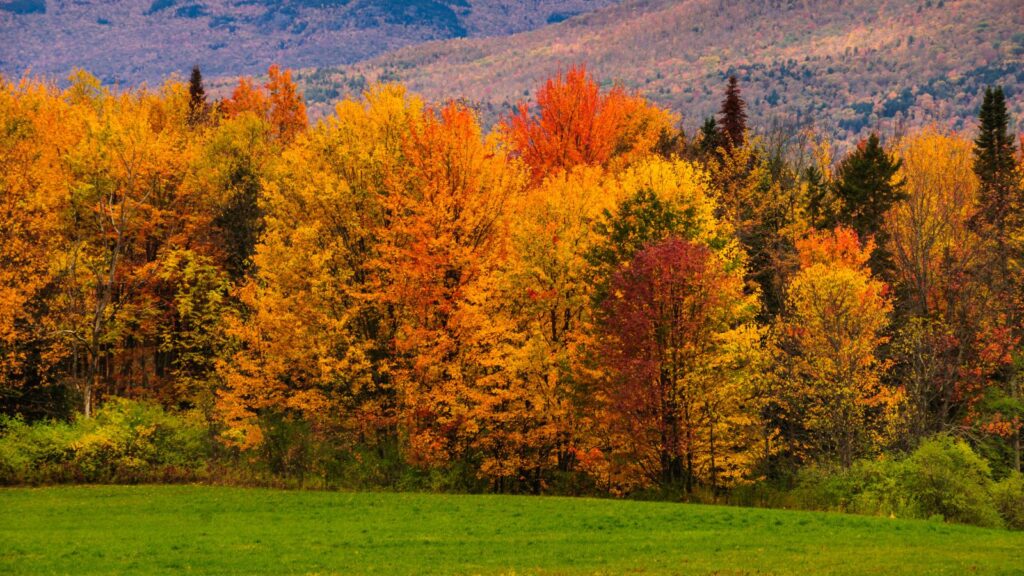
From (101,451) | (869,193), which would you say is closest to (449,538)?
(101,451)

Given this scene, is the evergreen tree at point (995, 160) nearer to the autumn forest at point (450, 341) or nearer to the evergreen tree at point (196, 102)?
the autumn forest at point (450, 341)

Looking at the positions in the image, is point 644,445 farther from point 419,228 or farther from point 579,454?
point 419,228

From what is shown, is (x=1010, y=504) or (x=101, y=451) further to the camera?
(x=101, y=451)

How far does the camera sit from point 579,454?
4406cm

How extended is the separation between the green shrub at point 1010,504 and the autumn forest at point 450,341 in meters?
0.20

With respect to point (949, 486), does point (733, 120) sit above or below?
above

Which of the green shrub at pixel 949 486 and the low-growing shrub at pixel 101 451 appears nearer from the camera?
the green shrub at pixel 949 486

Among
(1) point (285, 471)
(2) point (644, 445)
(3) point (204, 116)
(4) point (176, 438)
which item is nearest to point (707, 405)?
(2) point (644, 445)

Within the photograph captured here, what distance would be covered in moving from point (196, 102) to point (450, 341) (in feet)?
183

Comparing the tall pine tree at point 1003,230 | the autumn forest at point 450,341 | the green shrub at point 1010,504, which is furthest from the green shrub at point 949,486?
the tall pine tree at point 1003,230

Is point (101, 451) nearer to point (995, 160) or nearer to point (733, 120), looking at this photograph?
point (733, 120)

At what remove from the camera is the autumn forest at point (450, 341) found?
42688mm

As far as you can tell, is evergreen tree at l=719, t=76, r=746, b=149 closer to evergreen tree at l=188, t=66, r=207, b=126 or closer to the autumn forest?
the autumn forest

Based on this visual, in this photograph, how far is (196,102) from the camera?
3497 inches
